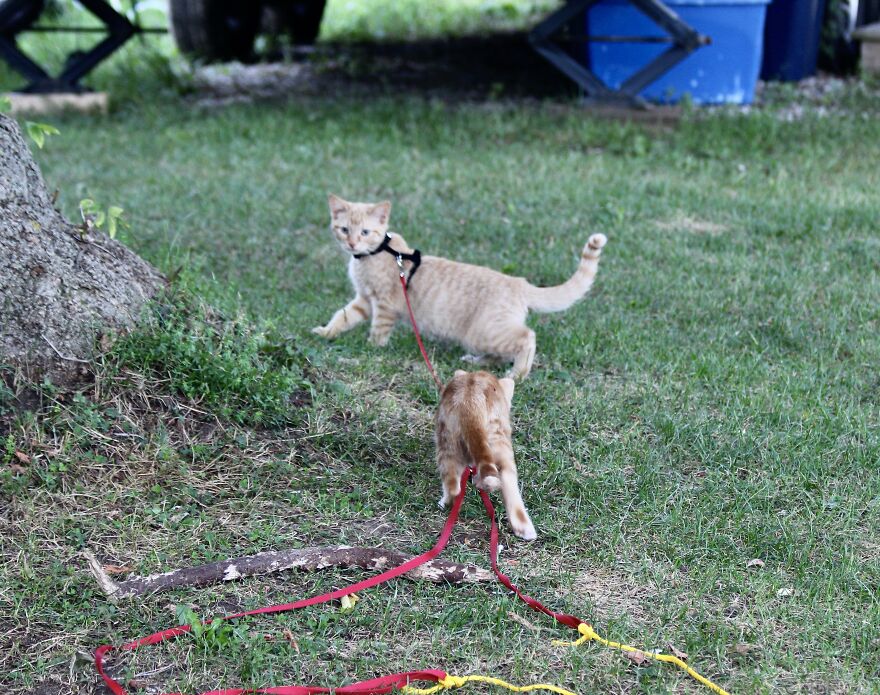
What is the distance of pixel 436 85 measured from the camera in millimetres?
11141

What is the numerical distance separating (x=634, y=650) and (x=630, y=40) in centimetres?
702

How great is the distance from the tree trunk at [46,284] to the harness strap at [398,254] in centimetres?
135

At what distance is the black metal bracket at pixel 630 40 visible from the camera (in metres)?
8.29

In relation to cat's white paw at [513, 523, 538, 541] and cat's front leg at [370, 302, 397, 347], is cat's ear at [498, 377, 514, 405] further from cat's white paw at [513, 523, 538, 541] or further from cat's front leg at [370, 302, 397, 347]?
cat's front leg at [370, 302, 397, 347]

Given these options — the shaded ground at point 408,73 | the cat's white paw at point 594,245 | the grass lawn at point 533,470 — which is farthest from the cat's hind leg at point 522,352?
the shaded ground at point 408,73

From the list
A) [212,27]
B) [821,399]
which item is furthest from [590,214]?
[212,27]

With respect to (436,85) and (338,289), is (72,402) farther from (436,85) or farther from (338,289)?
(436,85)

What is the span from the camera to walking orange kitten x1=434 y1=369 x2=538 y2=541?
3.25 metres

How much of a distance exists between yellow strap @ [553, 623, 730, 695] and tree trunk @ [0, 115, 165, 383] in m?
2.09

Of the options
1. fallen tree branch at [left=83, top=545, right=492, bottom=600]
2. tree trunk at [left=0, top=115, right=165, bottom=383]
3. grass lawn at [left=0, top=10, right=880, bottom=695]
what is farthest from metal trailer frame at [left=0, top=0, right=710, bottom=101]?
fallen tree branch at [left=83, top=545, right=492, bottom=600]

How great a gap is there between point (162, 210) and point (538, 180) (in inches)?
111

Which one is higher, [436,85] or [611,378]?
[436,85]

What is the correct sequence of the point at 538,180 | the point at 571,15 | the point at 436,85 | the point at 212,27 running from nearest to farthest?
the point at 538,180 → the point at 571,15 → the point at 436,85 → the point at 212,27

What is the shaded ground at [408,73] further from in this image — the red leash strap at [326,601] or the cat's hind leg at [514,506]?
the red leash strap at [326,601]
